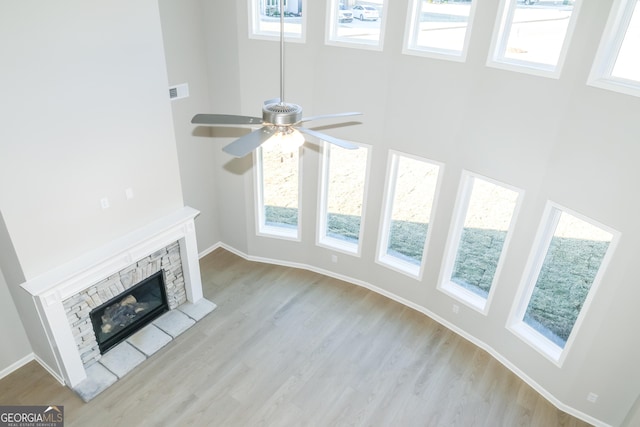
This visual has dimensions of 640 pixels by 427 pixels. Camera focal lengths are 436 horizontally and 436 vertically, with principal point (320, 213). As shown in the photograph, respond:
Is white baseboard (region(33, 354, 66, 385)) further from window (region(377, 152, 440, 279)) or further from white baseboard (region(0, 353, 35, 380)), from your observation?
window (region(377, 152, 440, 279))

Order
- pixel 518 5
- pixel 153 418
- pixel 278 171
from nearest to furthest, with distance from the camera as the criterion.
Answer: pixel 518 5 < pixel 153 418 < pixel 278 171

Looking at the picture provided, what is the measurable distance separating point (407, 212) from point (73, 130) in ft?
15.6

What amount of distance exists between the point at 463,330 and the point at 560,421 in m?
1.72

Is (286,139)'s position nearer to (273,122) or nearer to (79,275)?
(273,122)

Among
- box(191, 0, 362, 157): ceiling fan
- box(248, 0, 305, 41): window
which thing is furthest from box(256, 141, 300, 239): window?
box(191, 0, 362, 157): ceiling fan

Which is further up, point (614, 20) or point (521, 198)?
point (614, 20)

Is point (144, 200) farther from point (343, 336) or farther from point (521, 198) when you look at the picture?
point (521, 198)

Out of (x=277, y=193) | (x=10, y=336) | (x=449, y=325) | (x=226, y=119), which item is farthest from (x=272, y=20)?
(x=10, y=336)

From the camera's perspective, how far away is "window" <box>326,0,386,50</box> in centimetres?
593

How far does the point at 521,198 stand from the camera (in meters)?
5.52

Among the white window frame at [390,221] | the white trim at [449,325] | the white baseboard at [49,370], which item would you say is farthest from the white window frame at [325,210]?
the white baseboard at [49,370]

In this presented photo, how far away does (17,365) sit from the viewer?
6.03 m

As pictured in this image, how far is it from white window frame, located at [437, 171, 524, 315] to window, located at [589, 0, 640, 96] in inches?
62.7

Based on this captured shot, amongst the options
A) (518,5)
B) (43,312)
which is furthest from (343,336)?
(518,5)
